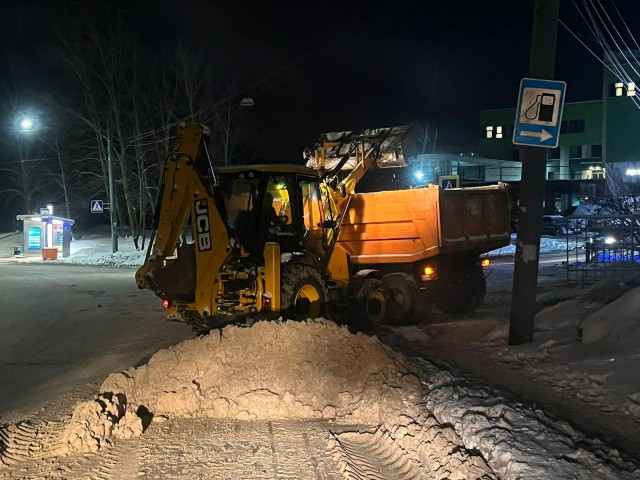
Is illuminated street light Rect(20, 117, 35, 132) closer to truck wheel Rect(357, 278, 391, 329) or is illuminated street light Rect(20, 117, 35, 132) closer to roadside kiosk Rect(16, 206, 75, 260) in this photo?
roadside kiosk Rect(16, 206, 75, 260)

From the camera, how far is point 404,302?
39.6ft

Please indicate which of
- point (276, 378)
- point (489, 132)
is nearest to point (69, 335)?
point (276, 378)

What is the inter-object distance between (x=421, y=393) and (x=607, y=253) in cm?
1292

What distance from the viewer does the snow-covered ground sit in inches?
186

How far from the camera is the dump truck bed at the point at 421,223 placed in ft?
38.8

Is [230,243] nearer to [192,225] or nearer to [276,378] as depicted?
[192,225]

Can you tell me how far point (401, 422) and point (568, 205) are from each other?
168ft

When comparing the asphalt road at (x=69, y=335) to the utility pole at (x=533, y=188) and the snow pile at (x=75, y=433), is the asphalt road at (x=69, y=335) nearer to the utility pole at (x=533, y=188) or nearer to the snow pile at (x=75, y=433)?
the snow pile at (x=75, y=433)

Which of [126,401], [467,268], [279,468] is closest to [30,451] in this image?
[126,401]

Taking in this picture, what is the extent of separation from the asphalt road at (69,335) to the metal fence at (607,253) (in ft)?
35.2

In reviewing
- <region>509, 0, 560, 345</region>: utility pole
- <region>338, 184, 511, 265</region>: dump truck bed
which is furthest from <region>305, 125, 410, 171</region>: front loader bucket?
<region>509, 0, 560, 345</region>: utility pole

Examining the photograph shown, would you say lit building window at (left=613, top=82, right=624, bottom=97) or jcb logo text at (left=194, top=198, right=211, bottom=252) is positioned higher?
lit building window at (left=613, top=82, right=624, bottom=97)

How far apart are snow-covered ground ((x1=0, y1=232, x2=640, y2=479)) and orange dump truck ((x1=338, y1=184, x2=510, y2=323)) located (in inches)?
132

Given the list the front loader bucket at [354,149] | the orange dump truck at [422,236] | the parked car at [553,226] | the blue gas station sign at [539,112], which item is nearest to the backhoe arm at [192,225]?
the orange dump truck at [422,236]
